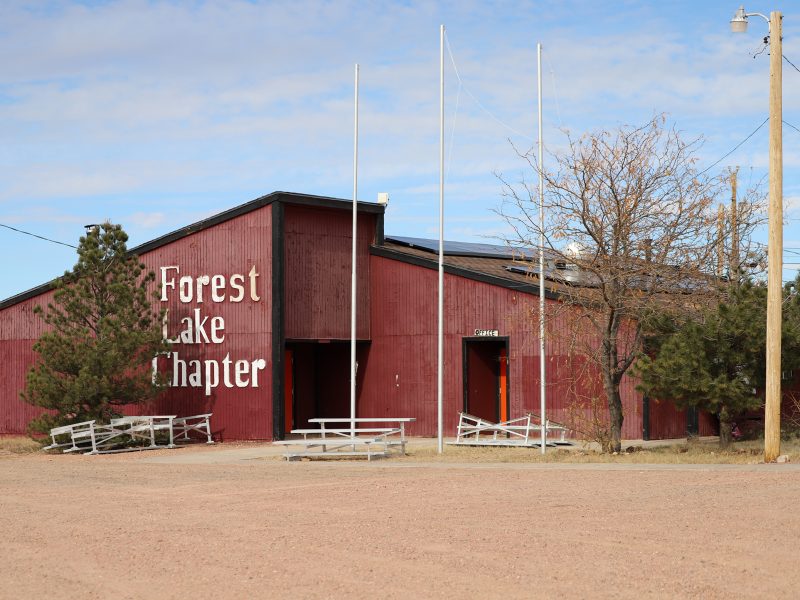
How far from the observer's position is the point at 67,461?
77.5ft

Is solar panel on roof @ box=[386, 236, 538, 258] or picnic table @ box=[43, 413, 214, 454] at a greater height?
solar panel on roof @ box=[386, 236, 538, 258]

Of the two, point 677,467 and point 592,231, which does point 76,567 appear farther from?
point 592,231

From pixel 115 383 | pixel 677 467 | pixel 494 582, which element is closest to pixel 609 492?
pixel 677 467

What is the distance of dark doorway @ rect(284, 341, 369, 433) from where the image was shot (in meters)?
31.4

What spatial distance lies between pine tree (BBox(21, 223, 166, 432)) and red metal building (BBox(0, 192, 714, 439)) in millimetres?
1911

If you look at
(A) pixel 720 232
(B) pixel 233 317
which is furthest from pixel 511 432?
(B) pixel 233 317

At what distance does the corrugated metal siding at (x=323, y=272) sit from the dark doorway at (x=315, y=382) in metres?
1.58

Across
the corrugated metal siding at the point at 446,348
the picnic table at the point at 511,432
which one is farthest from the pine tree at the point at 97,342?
the picnic table at the point at 511,432

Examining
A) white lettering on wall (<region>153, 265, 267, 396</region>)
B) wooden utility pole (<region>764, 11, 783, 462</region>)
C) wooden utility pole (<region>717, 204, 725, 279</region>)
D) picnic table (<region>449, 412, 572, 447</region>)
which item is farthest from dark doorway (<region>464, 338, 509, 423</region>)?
wooden utility pole (<region>764, 11, 783, 462</region>)

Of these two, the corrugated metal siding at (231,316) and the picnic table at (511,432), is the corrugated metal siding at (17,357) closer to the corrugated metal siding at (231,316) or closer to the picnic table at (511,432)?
the corrugated metal siding at (231,316)

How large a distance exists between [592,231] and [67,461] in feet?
40.0

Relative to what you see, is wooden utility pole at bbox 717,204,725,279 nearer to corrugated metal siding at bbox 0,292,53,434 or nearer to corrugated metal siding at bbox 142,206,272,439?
corrugated metal siding at bbox 142,206,272,439

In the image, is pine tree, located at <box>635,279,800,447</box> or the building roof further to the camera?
the building roof

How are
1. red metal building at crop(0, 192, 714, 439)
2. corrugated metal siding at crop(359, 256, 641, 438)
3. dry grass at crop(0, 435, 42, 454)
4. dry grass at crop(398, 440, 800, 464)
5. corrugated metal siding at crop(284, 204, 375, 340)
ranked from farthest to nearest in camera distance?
corrugated metal siding at crop(284, 204, 375, 340)
red metal building at crop(0, 192, 714, 439)
dry grass at crop(0, 435, 42, 454)
corrugated metal siding at crop(359, 256, 641, 438)
dry grass at crop(398, 440, 800, 464)
